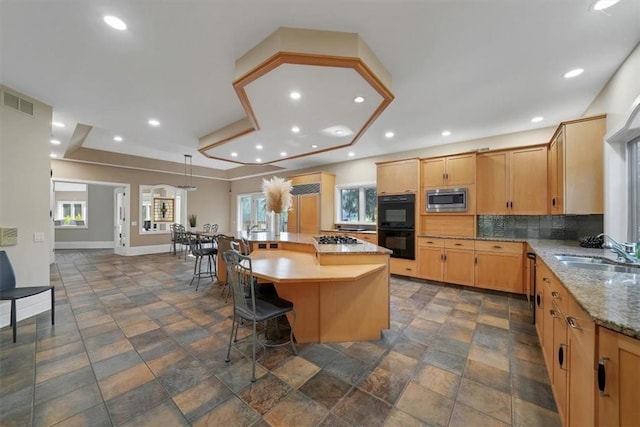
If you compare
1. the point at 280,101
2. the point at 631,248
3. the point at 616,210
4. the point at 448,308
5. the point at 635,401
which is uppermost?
the point at 280,101

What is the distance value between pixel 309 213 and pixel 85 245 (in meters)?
8.46

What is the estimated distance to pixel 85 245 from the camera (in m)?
8.38

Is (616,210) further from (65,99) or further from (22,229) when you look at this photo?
(22,229)

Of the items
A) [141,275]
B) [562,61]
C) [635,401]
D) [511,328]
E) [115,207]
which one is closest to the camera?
[635,401]

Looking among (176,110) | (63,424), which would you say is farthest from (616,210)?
(176,110)

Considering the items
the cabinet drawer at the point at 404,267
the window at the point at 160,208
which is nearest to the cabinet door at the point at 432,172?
the cabinet drawer at the point at 404,267

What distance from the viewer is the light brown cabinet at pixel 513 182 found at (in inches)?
141

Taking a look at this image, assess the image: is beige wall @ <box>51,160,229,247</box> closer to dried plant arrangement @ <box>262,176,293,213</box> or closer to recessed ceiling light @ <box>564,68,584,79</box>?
dried plant arrangement @ <box>262,176,293,213</box>

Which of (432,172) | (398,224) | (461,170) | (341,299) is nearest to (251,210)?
(398,224)

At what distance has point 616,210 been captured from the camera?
96.0 inches

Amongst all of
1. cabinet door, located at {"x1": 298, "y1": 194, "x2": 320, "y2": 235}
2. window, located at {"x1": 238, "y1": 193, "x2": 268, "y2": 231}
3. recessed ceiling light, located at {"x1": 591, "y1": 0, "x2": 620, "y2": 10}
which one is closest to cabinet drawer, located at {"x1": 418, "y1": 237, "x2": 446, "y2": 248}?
cabinet door, located at {"x1": 298, "y1": 194, "x2": 320, "y2": 235}

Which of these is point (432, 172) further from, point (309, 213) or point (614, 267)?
point (309, 213)

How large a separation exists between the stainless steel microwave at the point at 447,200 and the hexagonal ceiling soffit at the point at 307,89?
71.6 inches

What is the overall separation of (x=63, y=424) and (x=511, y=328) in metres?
3.88
